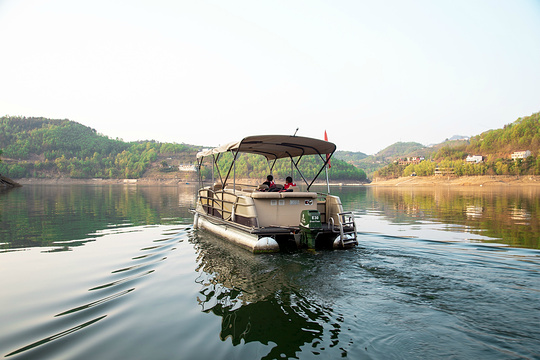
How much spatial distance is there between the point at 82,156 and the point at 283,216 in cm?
18151

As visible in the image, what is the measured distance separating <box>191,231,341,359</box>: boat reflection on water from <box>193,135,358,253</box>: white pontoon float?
730mm

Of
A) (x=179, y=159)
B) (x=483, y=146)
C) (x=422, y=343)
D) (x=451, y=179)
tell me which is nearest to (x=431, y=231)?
(x=422, y=343)

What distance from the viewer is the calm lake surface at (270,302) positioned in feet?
13.7

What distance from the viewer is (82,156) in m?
164

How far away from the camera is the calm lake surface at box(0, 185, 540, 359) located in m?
4.19

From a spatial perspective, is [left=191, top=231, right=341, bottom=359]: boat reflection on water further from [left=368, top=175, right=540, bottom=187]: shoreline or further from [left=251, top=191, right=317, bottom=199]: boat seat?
[left=368, top=175, right=540, bottom=187]: shoreline

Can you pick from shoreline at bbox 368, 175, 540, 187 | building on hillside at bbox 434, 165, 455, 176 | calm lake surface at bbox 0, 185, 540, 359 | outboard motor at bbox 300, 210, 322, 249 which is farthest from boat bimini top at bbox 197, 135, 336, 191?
building on hillside at bbox 434, 165, 455, 176

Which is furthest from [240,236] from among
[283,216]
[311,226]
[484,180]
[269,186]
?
[484,180]

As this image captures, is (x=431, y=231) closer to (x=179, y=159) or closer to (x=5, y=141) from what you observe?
(x=179, y=159)

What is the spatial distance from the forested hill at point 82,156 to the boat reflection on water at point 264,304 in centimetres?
12388

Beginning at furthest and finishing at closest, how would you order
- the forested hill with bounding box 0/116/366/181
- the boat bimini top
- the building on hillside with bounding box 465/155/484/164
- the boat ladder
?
the forested hill with bounding box 0/116/366/181 → the building on hillside with bounding box 465/155/484/164 → the boat bimini top → the boat ladder

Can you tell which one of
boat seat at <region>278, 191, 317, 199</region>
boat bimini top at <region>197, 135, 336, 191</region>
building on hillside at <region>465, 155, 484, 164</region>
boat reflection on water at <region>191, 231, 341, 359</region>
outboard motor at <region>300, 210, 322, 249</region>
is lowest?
boat reflection on water at <region>191, 231, 341, 359</region>

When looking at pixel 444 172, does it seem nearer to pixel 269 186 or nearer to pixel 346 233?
pixel 269 186

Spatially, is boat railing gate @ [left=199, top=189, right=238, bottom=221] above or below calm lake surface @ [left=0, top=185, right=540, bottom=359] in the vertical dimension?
above
